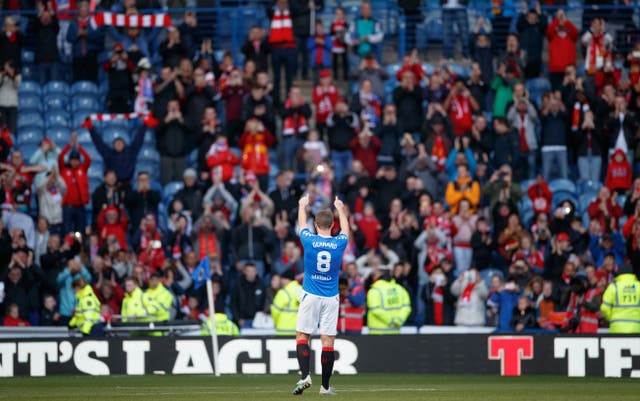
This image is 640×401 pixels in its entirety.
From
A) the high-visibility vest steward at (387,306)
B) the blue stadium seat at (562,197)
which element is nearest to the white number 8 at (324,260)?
the high-visibility vest steward at (387,306)

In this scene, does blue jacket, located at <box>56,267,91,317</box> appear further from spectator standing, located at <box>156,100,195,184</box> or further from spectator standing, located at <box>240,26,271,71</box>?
spectator standing, located at <box>240,26,271,71</box>

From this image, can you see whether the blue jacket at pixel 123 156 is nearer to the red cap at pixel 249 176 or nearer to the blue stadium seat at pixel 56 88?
the red cap at pixel 249 176

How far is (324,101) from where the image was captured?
27922 mm

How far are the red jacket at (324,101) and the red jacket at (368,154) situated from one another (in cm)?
111

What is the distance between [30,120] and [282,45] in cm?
590

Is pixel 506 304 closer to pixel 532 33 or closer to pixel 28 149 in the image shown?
pixel 532 33

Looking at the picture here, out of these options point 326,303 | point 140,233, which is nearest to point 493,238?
point 140,233

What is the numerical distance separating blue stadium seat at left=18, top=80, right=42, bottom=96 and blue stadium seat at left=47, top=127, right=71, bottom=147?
1.23m

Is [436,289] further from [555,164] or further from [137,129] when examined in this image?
[137,129]

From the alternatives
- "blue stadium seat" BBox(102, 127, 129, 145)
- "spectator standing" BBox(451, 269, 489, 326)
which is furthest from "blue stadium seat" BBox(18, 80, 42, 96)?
"spectator standing" BBox(451, 269, 489, 326)

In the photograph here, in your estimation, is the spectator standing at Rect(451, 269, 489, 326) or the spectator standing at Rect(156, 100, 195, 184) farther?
the spectator standing at Rect(156, 100, 195, 184)

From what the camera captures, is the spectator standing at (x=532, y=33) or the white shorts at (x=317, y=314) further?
the spectator standing at (x=532, y=33)

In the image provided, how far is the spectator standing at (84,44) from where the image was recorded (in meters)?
29.4

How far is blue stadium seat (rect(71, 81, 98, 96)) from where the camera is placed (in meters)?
29.8
